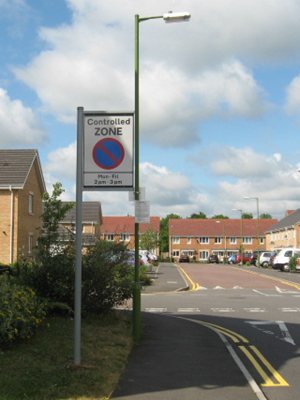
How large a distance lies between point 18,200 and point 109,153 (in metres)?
28.6

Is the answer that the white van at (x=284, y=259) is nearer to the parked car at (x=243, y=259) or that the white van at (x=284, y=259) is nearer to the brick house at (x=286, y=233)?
the brick house at (x=286, y=233)

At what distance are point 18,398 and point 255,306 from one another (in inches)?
587

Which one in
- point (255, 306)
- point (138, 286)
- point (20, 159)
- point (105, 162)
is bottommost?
point (255, 306)

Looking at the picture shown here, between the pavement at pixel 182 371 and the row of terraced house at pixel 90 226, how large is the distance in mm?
2940

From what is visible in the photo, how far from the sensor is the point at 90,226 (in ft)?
222

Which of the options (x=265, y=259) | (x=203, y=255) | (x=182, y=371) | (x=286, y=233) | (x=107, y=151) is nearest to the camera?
(x=182, y=371)

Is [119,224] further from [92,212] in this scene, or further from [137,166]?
[137,166]

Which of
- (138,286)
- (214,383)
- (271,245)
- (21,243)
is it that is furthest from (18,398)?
(271,245)

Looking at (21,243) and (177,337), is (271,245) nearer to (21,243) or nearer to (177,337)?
(21,243)

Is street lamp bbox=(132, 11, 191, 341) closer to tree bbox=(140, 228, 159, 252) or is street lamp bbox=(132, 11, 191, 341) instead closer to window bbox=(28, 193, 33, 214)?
window bbox=(28, 193, 33, 214)

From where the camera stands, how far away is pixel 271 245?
3661 inches

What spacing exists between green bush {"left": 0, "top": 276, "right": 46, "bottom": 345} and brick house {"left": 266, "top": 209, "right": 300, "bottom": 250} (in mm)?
67452

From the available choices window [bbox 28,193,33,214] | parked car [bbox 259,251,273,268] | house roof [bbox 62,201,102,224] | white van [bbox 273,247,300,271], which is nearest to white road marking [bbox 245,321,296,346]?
window [bbox 28,193,33,214]

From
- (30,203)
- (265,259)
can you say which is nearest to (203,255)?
(265,259)
